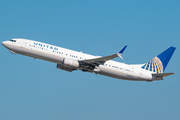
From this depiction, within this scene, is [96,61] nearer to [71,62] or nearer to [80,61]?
[80,61]

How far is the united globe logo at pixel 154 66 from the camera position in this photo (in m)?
54.5

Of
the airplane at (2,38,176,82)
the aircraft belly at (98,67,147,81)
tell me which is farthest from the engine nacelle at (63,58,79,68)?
the aircraft belly at (98,67,147,81)

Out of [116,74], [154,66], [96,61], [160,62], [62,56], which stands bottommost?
[116,74]

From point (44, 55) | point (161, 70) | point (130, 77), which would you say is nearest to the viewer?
point (44, 55)

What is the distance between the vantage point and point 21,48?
48.7 metres

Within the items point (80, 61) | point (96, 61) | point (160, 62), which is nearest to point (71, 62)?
point (80, 61)

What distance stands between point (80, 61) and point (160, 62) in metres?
18.1

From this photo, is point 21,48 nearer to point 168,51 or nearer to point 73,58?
point 73,58

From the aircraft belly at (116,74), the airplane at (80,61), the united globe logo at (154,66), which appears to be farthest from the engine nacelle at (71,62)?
the united globe logo at (154,66)

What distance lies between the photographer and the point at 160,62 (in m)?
55.9

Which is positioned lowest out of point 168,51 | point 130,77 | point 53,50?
point 130,77

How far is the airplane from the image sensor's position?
158 ft

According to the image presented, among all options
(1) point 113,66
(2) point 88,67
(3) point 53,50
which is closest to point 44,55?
(3) point 53,50

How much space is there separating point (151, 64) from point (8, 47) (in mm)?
28833
